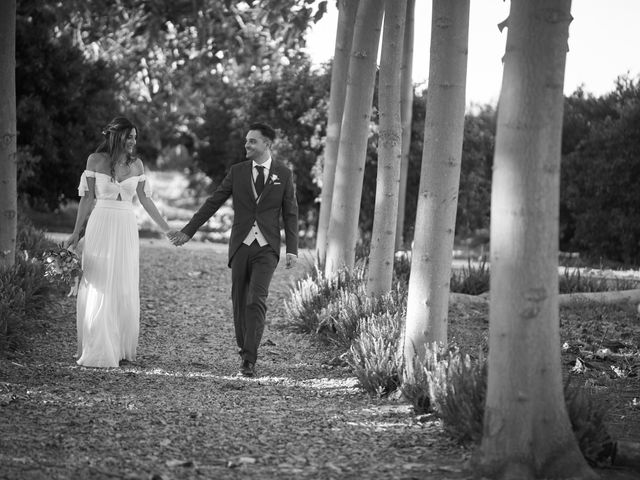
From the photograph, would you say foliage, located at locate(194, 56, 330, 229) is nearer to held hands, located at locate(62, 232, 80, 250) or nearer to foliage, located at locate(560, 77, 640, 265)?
foliage, located at locate(560, 77, 640, 265)

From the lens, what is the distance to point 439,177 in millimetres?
6578

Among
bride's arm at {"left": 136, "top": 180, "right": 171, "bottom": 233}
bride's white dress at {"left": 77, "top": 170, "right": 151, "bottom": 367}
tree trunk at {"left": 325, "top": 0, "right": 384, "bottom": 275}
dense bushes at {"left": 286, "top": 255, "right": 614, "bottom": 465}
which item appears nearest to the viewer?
dense bushes at {"left": 286, "top": 255, "right": 614, "bottom": 465}

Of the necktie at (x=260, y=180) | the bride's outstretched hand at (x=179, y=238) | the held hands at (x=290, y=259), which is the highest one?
the necktie at (x=260, y=180)

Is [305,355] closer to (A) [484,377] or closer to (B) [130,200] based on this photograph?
(B) [130,200]

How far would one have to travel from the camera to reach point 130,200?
27.7 feet

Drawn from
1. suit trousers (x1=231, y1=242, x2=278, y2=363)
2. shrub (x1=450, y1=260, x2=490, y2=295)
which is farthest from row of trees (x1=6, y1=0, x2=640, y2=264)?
suit trousers (x1=231, y1=242, x2=278, y2=363)

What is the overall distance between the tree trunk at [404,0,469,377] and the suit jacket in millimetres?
1737

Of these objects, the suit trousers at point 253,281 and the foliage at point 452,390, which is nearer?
the foliage at point 452,390

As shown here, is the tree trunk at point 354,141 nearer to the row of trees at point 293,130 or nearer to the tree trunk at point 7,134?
the tree trunk at point 7,134

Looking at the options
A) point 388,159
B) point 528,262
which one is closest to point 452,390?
point 528,262

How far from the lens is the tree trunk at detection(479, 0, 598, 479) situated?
476 centimetres

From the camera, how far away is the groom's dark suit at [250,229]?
7992 mm

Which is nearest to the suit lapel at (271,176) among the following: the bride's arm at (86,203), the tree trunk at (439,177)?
the bride's arm at (86,203)

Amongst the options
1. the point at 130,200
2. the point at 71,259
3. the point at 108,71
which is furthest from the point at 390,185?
the point at 108,71
